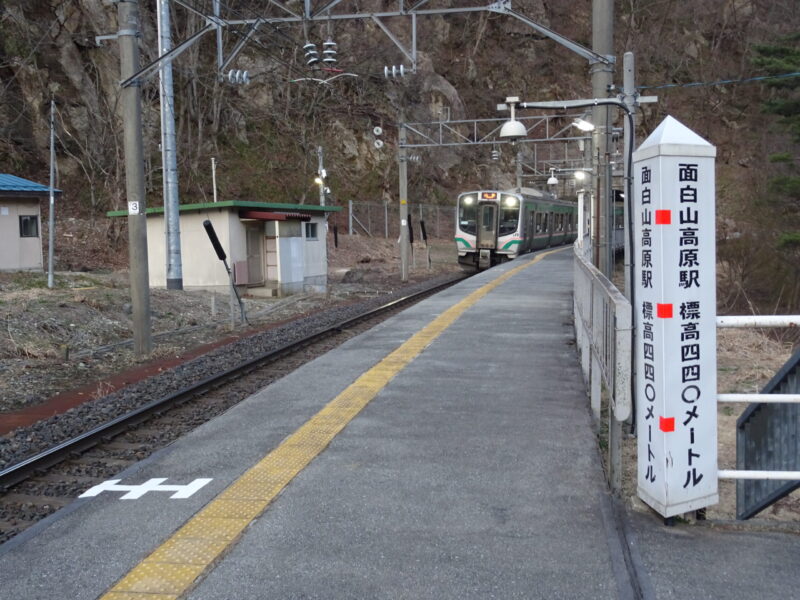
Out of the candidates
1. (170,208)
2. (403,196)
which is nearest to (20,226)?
A: (170,208)

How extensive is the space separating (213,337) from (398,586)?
38.2ft

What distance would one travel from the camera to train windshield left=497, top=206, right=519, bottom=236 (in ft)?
104

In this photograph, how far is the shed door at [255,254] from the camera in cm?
2252

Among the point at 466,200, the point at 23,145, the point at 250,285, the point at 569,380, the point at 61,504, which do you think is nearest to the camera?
the point at 61,504

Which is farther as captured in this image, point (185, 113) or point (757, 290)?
point (185, 113)

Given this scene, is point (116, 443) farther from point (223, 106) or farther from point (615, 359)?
point (223, 106)

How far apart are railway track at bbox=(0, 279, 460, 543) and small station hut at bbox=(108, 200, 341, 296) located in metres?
11.0

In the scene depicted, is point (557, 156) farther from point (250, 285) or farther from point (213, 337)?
point (213, 337)

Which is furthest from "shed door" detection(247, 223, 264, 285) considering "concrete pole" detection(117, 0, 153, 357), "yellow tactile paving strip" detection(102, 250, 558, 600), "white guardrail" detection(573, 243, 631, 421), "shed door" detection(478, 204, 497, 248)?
"white guardrail" detection(573, 243, 631, 421)

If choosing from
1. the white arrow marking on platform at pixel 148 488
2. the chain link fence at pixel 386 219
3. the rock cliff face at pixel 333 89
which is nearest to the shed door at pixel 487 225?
the rock cliff face at pixel 333 89

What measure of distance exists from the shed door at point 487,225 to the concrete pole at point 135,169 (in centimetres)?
2147

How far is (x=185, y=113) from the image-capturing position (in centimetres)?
4169

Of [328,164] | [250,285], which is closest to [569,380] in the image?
[250,285]

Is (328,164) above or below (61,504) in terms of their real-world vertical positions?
above
